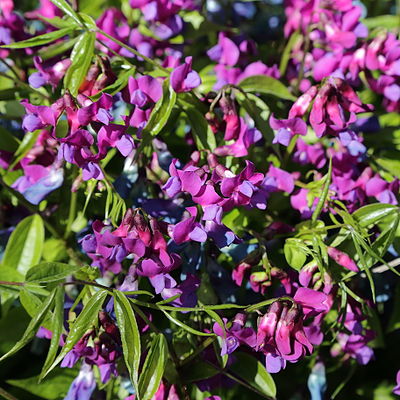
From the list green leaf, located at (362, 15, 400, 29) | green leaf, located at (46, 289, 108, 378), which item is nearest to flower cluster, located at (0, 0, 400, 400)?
green leaf, located at (46, 289, 108, 378)

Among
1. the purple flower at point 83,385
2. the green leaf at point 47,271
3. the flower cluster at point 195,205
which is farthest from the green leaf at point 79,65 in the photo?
the purple flower at point 83,385

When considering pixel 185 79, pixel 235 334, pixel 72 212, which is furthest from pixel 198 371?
pixel 185 79

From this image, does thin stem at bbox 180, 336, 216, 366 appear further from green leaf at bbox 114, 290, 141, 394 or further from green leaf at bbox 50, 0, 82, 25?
green leaf at bbox 50, 0, 82, 25

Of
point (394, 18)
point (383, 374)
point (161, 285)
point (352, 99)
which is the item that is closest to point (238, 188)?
point (161, 285)

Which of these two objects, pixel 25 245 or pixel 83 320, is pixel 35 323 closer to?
pixel 83 320

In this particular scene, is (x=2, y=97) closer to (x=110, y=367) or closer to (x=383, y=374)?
(x=110, y=367)

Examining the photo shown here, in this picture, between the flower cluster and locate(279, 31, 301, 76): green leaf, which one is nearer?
the flower cluster
